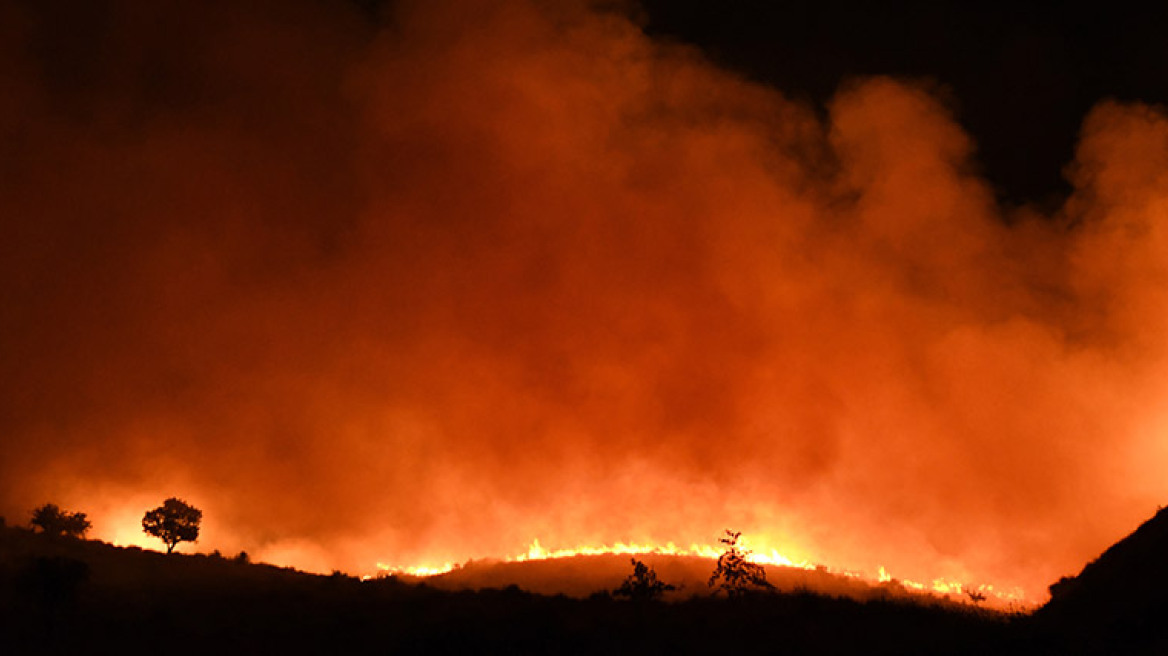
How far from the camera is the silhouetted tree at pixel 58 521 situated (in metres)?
53.2

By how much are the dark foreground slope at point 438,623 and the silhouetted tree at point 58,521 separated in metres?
26.9

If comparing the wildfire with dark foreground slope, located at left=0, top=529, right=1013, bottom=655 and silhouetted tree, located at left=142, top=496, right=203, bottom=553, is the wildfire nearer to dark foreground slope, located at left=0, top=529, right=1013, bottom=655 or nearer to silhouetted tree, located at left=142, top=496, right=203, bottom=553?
silhouetted tree, located at left=142, top=496, right=203, bottom=553

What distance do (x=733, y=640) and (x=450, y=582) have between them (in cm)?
3805

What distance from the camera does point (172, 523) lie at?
4903 cm

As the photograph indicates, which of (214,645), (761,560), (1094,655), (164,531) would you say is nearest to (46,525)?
(164,531)

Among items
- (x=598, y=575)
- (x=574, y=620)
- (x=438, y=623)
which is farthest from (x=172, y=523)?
(x=574, y=620)

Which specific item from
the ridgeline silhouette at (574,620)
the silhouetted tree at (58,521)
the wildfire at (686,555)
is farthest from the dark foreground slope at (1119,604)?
the silhouetted tree at (58,521)

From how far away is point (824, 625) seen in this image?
1886 centimetres

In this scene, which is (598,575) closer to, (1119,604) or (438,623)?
(438,623)

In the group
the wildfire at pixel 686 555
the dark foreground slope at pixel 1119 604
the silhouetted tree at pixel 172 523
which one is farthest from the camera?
the wildfire at pixel 686 555

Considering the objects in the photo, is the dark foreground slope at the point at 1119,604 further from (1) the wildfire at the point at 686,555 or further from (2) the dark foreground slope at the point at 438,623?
(1) the wildfire at the point at 686,555

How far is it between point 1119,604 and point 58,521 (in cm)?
6387

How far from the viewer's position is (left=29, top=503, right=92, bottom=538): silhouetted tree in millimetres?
53188

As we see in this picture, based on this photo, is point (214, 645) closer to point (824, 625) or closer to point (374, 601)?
point (374, 601)
